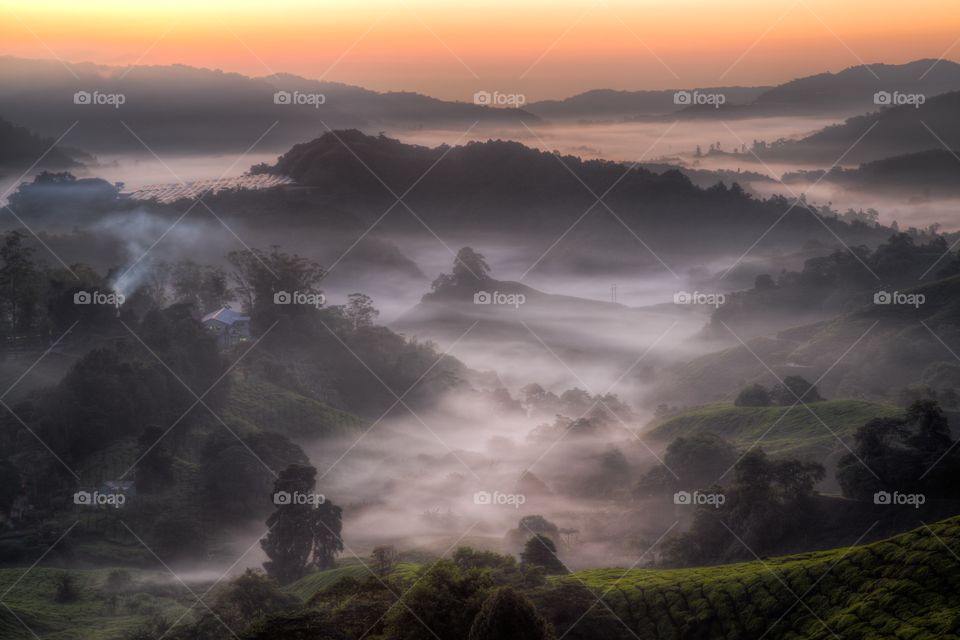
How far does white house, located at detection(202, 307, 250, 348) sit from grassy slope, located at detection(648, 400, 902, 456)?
57.8 m

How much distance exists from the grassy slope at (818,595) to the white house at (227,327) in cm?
9359

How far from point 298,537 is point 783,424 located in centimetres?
5327

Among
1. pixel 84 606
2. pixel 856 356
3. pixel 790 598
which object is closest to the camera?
pixel 790 598

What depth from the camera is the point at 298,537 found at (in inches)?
3413

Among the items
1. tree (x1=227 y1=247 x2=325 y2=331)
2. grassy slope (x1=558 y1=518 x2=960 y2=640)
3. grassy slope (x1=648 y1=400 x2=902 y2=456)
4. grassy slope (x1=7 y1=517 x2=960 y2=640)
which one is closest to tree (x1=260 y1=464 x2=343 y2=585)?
grassy slope (x1=7 y1=517 x2=960 y2=640)

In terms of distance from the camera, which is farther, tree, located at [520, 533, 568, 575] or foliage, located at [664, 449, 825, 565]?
foliage, located at [664, 449, 825, 565]

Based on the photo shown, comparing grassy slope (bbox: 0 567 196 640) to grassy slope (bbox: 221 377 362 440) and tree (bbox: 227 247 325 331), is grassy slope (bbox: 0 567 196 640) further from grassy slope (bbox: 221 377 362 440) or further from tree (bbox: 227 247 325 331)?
tree (bbox: 227 247 325 331)

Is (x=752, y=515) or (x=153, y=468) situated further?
(x=153, y=468)

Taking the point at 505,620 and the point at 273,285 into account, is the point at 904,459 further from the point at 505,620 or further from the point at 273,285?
the point at 273,285

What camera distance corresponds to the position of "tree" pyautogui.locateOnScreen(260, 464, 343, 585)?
281ft

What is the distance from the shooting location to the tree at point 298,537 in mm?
85750

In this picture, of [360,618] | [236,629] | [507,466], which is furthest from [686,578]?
[507,466]

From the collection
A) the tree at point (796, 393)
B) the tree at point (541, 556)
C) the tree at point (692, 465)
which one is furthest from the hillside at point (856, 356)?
the tree at point (541, 556)

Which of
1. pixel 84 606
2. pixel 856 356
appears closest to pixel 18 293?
pixel 84 606
